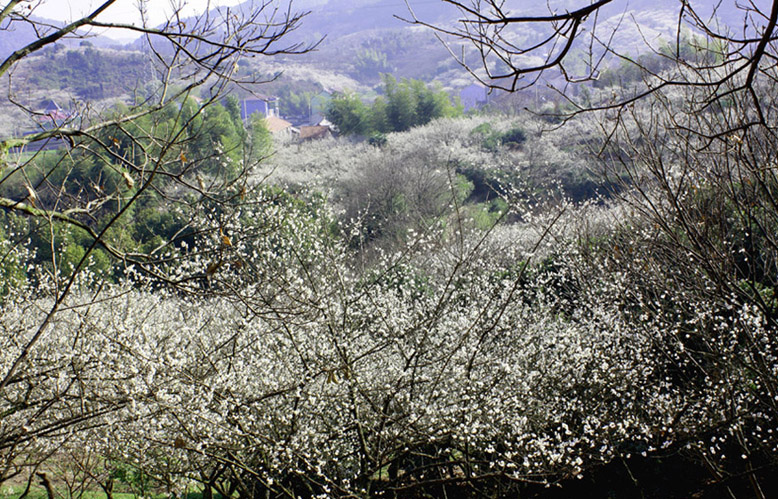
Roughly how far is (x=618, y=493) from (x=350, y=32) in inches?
4721

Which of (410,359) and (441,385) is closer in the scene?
(410,359)

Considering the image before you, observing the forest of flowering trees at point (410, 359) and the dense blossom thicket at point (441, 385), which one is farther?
the dense blossom thicket at point (441, 385)

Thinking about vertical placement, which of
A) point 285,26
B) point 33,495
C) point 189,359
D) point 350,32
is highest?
point 350,32

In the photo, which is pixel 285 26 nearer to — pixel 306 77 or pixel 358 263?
pixel 358 263

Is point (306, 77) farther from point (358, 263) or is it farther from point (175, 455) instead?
point (175, 455)

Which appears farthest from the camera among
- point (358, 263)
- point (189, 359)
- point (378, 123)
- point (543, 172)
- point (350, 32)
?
point (350, 32)

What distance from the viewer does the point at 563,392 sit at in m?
5.09

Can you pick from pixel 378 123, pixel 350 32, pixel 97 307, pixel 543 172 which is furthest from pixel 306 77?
pixel 97 307

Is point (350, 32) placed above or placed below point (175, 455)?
above

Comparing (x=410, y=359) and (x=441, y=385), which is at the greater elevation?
(x=410, y=359)

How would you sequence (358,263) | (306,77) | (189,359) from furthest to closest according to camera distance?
(306,77)
(358,263)
(189,359)

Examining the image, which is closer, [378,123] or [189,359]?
[189,359]

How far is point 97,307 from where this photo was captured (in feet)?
21.6

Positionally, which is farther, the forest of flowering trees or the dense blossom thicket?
the dense blossom thicket
